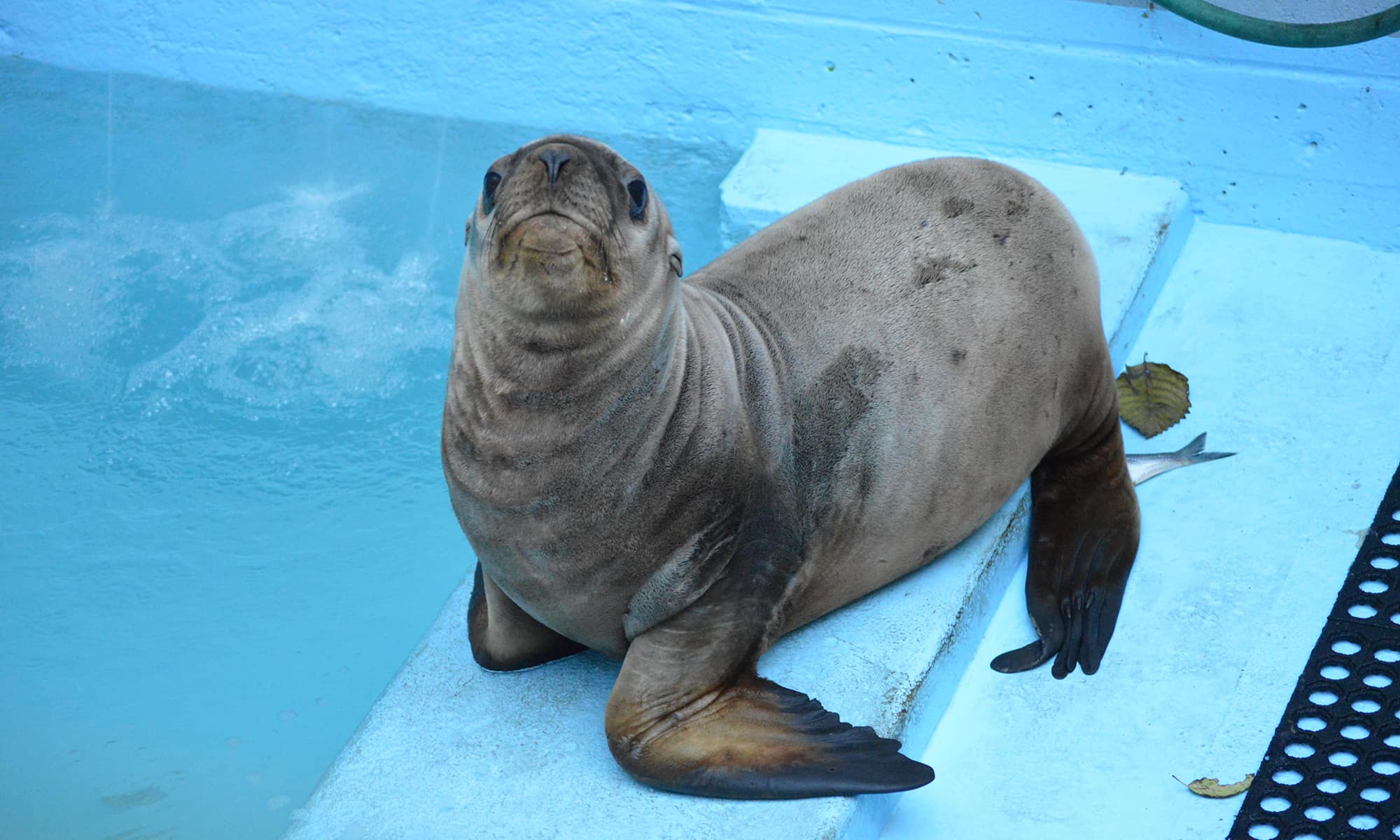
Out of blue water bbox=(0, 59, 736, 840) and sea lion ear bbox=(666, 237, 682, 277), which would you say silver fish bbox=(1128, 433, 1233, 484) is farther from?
blue water bbox=(0, 59, 736, 840)

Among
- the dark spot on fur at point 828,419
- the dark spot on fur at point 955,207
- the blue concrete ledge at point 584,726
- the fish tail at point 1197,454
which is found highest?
the dark spot on fur at point 955,207

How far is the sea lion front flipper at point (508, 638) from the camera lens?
298 cm

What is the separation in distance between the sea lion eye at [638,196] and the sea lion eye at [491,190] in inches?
8.6

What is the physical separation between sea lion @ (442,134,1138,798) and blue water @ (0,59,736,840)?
107 cm

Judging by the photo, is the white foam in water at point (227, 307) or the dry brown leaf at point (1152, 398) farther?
the white foam in water at point (227, 307)

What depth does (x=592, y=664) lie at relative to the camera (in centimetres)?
308

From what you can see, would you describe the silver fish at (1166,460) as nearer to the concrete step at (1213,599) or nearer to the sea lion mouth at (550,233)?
the concrete step at (1213,599)

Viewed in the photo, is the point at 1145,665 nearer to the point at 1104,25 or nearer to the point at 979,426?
the point at 979,426

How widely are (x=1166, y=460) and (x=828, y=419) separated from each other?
1306mm

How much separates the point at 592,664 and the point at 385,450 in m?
1.84

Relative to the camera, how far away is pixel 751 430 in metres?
2.79

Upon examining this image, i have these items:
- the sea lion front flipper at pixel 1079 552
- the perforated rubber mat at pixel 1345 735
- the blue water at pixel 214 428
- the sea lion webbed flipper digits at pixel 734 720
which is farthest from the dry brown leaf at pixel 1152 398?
the blue water at pixel 214 428

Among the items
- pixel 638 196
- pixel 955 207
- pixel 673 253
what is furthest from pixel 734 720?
pixel 955 207

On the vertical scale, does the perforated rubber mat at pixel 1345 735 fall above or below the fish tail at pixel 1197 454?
below
